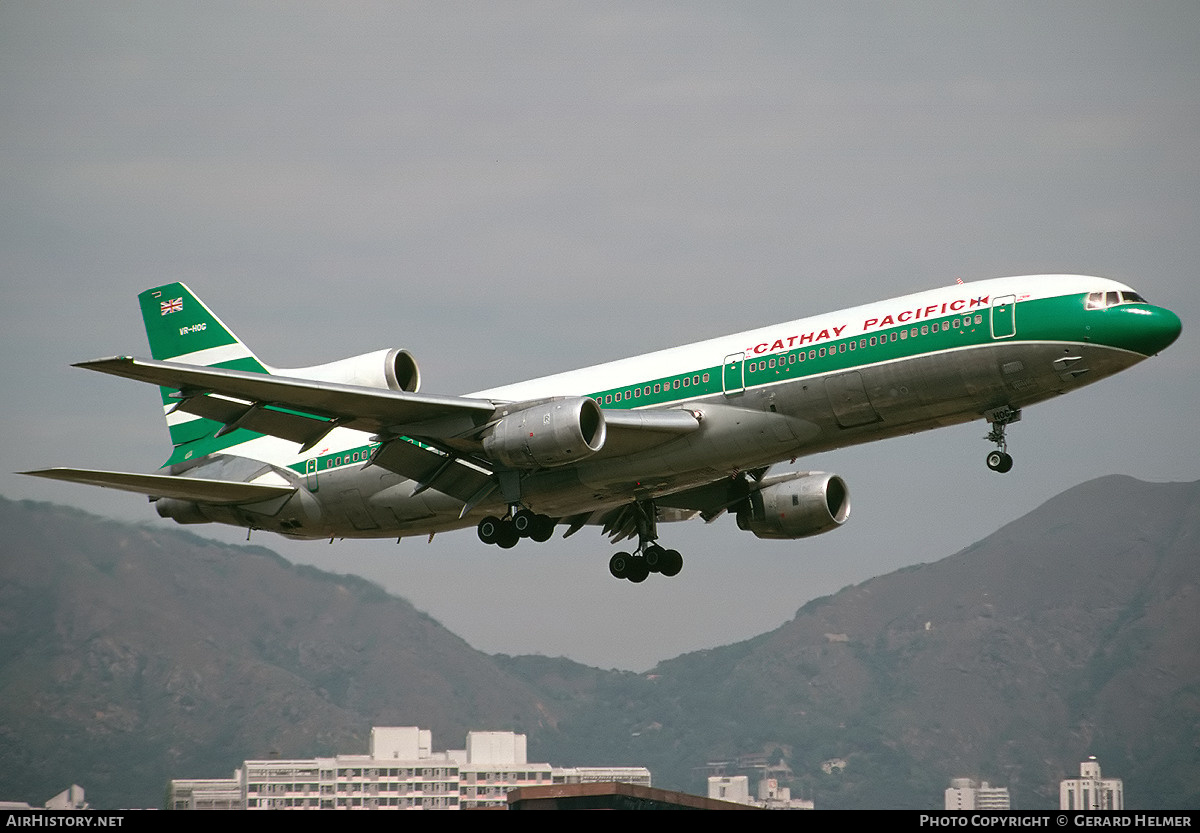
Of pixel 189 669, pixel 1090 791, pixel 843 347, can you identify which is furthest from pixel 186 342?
pixel 1090 791

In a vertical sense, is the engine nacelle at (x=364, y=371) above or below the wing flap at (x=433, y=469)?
above

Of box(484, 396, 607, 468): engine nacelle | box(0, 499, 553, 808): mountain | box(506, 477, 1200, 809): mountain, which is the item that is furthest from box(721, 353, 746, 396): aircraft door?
box(506, 477, 1200, 809): mountain

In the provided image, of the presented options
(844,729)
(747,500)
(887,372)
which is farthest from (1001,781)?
(887,372)

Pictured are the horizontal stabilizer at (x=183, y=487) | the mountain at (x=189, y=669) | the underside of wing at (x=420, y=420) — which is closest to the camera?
the underside of wing at (x=420, y=420)

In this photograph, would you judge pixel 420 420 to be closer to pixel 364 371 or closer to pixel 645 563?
pixel 364 371

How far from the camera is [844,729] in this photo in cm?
12619

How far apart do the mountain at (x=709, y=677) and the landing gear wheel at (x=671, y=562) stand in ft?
166

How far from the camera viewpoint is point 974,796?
101688mm

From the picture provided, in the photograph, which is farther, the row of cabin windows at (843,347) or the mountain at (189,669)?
the mountain at (189,669)

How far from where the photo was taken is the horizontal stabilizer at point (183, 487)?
3575 centimetres

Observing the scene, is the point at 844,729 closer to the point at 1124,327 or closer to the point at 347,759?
the point at 347,759

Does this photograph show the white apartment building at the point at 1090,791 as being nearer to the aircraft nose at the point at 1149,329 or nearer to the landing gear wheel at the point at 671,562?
the landing gear wheel at the point at 671,562

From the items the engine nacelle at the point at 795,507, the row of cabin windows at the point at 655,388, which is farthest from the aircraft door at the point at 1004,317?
the engine nacelle at the point at 795,507

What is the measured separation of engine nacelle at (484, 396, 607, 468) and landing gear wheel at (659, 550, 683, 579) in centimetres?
858
